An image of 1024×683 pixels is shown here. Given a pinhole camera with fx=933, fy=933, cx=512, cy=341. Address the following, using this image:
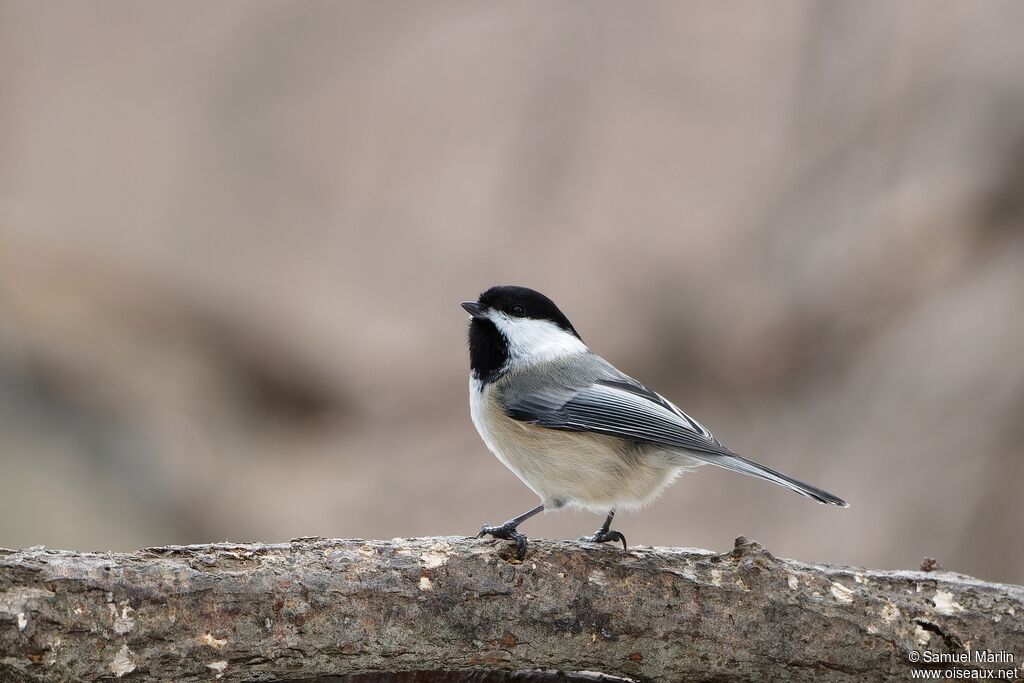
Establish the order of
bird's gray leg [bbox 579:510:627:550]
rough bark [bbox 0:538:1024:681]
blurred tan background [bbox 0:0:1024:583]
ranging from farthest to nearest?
blurred tan background [bbox 0:0:1024:583] < bird's gray leg [bbox 579:510:627:550] < rough bark [bbox 0:538:1024:681]

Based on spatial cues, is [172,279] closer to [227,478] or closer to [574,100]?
[227,478]

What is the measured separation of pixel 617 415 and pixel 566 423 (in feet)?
0.39

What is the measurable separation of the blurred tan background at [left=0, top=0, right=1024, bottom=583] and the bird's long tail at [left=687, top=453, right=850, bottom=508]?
2571 mm

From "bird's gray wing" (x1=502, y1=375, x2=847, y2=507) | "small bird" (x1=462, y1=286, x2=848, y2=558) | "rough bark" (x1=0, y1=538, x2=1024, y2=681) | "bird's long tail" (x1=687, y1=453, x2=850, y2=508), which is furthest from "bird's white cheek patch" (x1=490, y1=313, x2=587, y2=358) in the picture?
"rough bark" (x1=0, y1=538, x2=1024, y2=681)

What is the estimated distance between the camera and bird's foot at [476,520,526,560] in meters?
1.76

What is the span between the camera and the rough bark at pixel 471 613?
151cm

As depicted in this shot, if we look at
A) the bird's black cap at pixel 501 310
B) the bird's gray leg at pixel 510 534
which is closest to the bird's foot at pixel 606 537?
the bird's gray leg at pixel 510 534

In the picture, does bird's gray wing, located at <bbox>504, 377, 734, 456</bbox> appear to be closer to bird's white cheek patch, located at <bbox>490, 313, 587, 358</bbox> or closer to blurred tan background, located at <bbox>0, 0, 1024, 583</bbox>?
bird's white cheek patch, located at <bbox>490, 313, 587, 358</bbox>

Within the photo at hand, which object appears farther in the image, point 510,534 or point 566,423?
point 566,423

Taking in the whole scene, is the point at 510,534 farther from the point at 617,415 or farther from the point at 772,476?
the point at 772,476

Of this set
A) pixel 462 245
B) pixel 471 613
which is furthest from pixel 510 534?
pixel 462 245

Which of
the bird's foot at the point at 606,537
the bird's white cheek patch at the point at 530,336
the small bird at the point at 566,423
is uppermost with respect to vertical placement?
the bird's white cheek patch at the point at 530,336

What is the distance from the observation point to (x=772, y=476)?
186cm

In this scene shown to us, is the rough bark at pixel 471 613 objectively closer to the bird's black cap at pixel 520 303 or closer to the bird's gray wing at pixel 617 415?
the bird's gray wing at pixel 617 415
